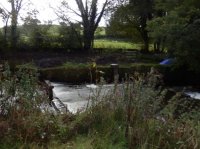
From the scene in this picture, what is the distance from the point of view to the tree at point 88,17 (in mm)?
26000

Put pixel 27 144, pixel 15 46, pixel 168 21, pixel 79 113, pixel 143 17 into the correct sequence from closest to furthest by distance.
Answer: pixel 27 144 < pixel 79 113 < pixel 168 21 < pixel 15 46 < pixel 143 17

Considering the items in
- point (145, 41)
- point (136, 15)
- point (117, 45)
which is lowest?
point (117, 45)

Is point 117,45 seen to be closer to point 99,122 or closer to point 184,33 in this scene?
point 184,33

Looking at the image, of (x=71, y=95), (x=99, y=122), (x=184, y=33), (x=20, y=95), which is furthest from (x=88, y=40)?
(x=99, y=122)

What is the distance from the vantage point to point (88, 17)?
27062 millimetres

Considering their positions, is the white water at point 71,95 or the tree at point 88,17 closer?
the white water at point 71,95

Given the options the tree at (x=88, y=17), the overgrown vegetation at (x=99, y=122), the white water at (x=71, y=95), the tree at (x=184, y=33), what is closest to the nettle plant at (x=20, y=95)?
the overgrown vegetation at (x=99, y=122)

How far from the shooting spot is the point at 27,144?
420 centimetres

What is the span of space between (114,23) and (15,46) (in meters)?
7.28

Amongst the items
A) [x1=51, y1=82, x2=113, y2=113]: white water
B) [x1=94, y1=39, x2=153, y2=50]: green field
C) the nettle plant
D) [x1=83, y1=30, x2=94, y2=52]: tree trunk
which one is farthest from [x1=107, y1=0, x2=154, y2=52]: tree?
the nettle plant

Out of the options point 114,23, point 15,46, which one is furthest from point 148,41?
point 15,46

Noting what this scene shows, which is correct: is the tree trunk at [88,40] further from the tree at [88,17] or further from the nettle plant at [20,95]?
the nettle plant at [20,95]

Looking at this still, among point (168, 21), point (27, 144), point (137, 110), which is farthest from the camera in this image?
point (168, 21)

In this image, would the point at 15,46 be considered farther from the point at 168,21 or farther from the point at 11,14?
the point at 168,21
